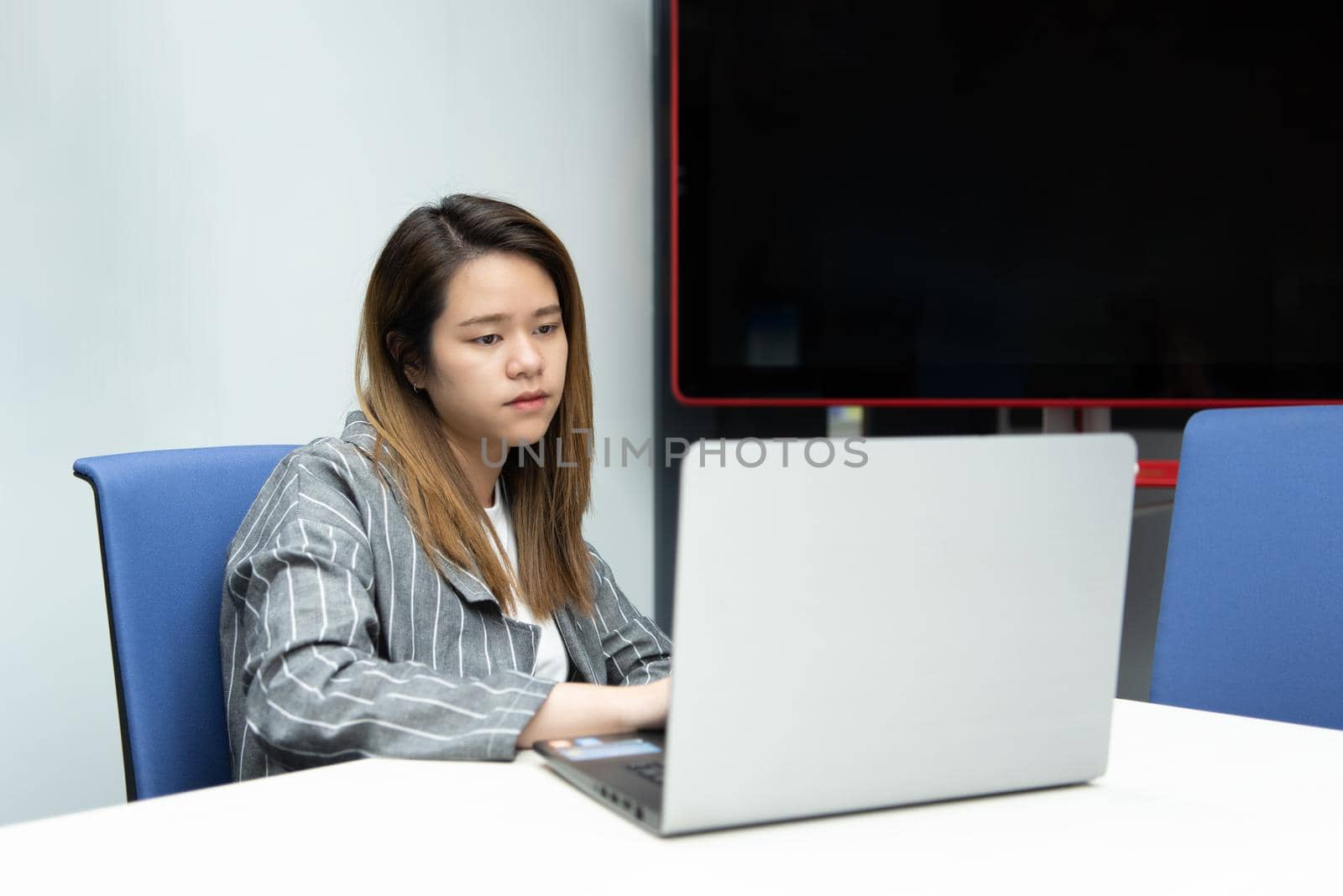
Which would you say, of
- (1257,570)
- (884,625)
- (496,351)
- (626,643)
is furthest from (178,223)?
(1257,570)

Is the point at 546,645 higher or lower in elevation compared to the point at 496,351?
lower

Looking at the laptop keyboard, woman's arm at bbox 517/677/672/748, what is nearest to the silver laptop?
the laptop keyboard

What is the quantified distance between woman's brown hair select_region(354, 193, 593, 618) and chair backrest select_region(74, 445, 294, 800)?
0.64 feet

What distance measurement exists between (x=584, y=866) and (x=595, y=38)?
2.10 m

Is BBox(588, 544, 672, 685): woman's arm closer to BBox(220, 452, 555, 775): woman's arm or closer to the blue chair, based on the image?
BBox(220, 452, 555, 775): woman's arm

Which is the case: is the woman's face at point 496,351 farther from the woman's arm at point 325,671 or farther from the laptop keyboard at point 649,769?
the laptop keyboard at point 649,769

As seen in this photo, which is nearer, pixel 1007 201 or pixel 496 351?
pixel 496 351

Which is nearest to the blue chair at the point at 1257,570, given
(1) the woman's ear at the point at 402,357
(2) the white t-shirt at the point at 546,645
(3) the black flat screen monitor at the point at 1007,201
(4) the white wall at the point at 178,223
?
(2) the white t-shirt at the point at 546,645

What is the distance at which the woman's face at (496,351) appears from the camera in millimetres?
1375

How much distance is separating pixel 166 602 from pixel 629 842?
697 millimetres

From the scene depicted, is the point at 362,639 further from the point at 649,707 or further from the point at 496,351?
the point at 496,351

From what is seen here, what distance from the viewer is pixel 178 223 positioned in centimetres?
178

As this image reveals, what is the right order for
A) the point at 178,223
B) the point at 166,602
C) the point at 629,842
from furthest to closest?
the point at 178,223 < the point at 166,602 < the point at 629,842

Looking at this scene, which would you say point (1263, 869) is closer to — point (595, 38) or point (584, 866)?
point (584, 866)
